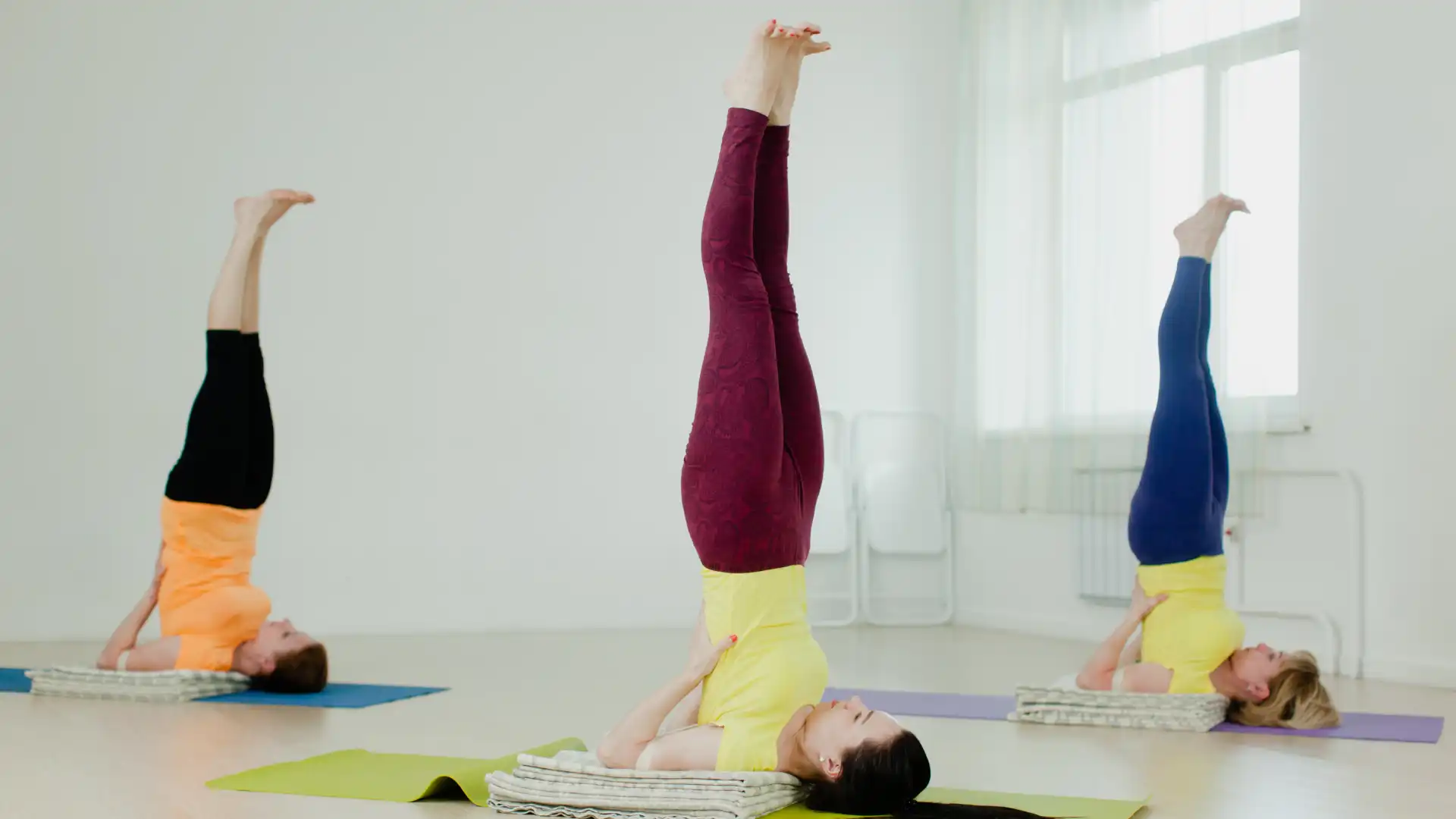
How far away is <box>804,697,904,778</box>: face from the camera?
97.6 inches

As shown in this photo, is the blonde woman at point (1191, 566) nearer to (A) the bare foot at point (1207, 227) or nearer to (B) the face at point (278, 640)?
(A) the bare foot at point (1207, 227)

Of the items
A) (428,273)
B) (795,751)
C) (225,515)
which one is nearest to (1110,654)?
(795,751)

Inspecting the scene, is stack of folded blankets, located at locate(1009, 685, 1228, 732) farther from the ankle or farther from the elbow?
the elbow

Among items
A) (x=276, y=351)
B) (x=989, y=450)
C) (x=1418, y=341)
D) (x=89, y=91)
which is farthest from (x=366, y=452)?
(x=1418, y=341)

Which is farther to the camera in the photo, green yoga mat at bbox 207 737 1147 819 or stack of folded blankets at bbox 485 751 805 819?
green yoga mat at bbox 207 737 1147 819

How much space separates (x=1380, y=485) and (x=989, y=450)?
6.66 feet

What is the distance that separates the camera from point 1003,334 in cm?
648

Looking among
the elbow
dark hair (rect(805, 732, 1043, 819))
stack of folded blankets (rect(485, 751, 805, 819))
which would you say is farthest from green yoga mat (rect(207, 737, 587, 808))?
dark hair (rect(805, 732, 1043, 819))

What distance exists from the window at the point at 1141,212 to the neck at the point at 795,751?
3.17 meters

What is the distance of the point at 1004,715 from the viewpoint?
4035 mm

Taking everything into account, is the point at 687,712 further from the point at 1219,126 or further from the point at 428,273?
the point at 428,273

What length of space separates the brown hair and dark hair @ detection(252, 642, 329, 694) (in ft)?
8.94

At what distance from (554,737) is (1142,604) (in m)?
1.68

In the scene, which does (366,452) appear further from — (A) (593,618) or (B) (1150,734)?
(B) (1150,734)
